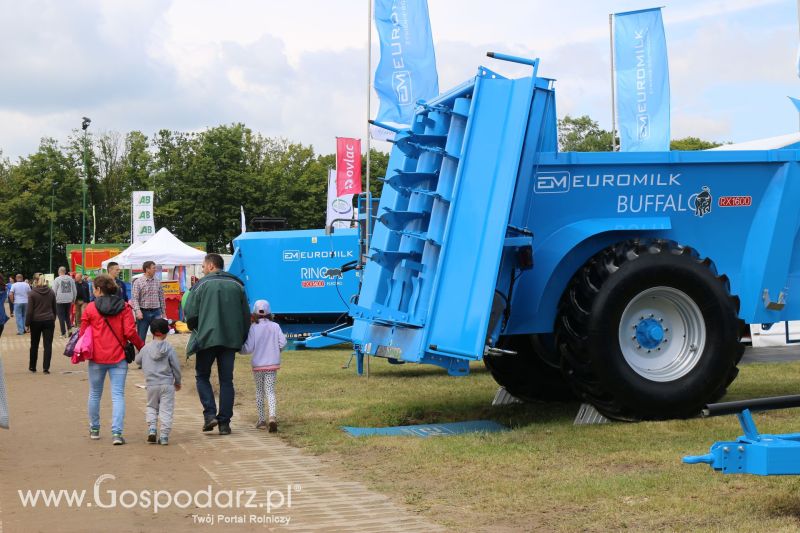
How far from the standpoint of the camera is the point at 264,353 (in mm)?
10672

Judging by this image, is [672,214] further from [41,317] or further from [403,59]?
[41,317]

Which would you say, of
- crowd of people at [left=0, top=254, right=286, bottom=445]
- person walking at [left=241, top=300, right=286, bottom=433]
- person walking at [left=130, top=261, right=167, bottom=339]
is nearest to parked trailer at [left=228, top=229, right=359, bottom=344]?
person walking at [left=130, top=261, right=167, bottom=339]

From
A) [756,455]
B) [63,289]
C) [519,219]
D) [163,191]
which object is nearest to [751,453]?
[756,455]

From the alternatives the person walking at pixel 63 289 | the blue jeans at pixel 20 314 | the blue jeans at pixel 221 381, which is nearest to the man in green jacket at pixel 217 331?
the blue jeans at pixel 221 381

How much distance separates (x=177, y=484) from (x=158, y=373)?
232cm

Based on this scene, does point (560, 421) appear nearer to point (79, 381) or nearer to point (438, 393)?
point (438, 393)

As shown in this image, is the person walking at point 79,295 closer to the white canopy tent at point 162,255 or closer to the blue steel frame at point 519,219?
the white canopy tent at point 162,255

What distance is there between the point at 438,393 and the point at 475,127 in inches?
190

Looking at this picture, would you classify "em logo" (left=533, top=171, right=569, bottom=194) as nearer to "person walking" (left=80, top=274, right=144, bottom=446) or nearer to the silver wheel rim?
the silver wheel rim

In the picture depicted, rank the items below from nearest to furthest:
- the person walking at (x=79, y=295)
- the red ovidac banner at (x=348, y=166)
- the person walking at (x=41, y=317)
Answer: the person walking at (x=41, y=317) → the red ovidac banner at (x=348, y=166) → the person walking at (x=79, y=295)

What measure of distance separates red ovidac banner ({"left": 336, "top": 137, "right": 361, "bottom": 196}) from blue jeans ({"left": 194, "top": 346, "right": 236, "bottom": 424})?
1195 centimetres

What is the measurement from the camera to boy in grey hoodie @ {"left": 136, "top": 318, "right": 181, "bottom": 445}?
32.7 feet

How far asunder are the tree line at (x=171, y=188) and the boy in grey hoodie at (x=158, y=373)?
177ft

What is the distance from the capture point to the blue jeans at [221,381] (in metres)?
10.4
